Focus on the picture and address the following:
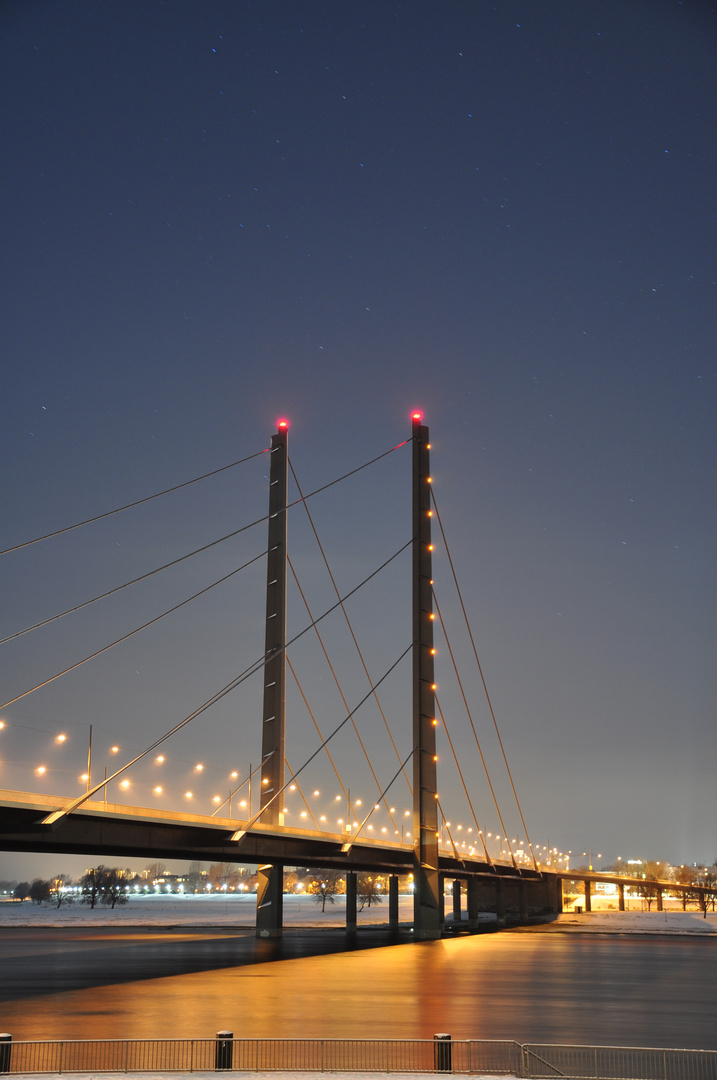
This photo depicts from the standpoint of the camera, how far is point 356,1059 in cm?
1388

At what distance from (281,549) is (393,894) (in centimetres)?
4223

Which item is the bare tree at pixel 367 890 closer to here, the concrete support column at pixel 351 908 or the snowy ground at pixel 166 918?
the snowy ground at pixel 166 918

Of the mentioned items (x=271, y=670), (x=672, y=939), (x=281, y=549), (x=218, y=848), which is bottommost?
(x=672, y=939)

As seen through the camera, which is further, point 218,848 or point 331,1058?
point 218,848

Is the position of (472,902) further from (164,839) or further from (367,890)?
(367,890)

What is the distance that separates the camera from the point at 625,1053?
1470cm

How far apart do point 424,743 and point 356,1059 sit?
4137 centimetres

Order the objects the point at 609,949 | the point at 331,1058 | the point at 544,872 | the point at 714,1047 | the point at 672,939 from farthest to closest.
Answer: the point at 544,872 → the point at 672,939 → the point at 609,949 → the point at 714,1047 → the point at 331,1058

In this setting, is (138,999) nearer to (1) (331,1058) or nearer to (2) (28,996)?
Result: (2) (28,996)

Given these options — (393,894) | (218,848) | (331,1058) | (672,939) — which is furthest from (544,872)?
(331,1058)

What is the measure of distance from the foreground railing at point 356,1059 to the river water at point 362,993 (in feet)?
5.64

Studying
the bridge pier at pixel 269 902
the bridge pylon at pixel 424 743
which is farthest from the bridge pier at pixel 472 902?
the bridge pier at pixel 269 902

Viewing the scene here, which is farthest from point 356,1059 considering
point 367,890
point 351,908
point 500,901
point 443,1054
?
point 367,890

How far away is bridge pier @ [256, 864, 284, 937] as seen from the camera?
52.4m
